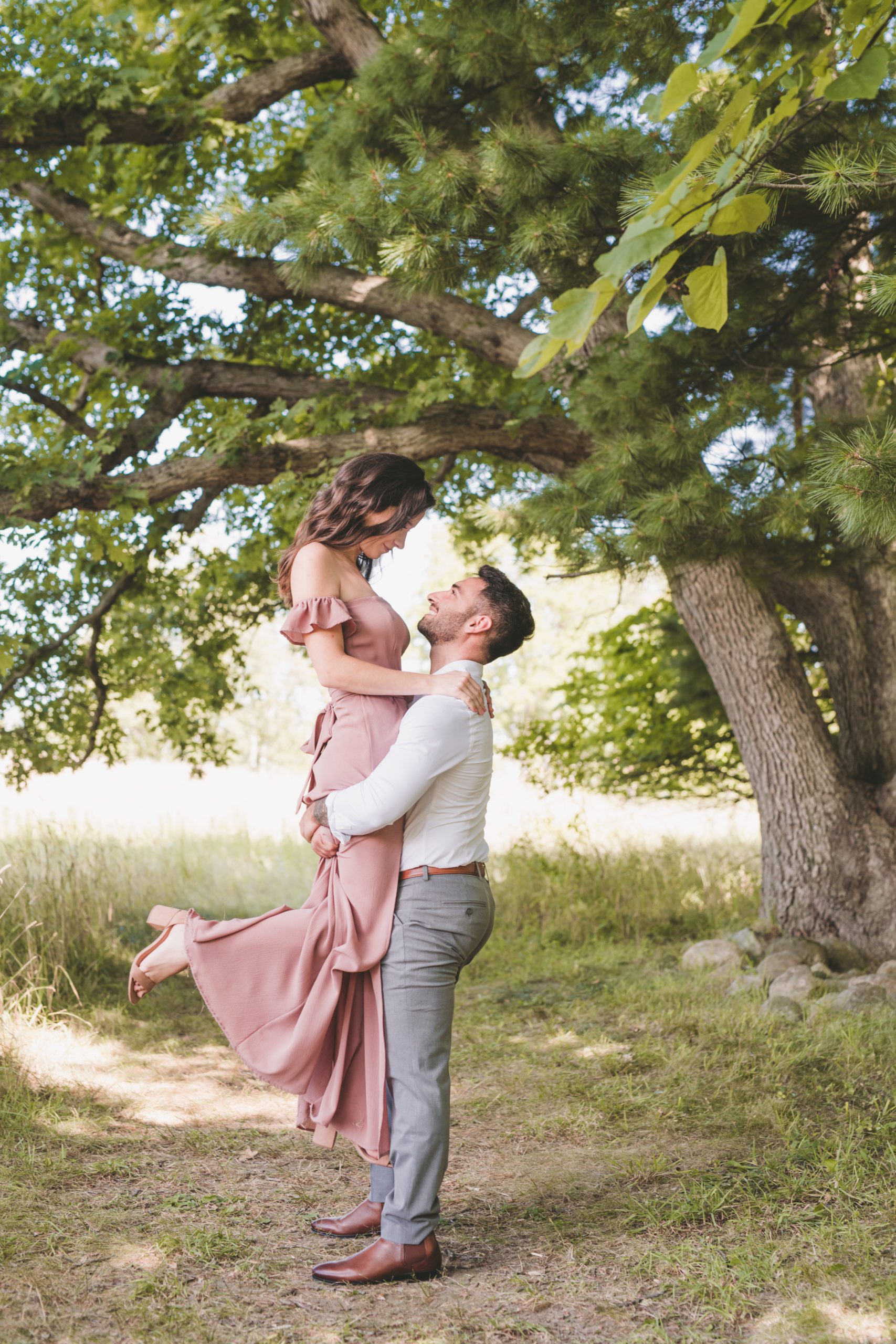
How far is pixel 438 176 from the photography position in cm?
455

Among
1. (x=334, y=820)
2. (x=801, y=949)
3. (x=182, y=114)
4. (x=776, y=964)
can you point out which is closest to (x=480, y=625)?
(x=334, y=820)

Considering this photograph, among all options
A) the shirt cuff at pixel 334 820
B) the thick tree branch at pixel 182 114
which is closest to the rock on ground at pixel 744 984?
the shirt cuff at pixel 334 820

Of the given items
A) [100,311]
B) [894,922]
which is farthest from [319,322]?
[894,922]

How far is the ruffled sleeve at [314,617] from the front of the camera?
2.91 m

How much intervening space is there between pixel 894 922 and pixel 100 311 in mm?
6114

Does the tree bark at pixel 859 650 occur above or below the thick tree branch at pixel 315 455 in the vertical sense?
below

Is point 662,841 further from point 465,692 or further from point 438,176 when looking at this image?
point 465,692

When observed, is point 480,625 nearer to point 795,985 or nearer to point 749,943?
point 795,985

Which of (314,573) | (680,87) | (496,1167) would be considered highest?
(680,87)

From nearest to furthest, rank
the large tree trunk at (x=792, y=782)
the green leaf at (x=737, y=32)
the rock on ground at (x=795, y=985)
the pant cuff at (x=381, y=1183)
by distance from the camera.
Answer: the green leaf at (x=737, y=32) → the pant cuff at (x=381, y=1183) → the rock on ground at (x=795, y=985) → the large tree trunk at (x=792, y=782)

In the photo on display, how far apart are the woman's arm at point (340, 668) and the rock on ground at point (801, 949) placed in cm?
368

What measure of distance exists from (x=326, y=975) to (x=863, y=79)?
7.69 feet

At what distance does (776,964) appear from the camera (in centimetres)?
566

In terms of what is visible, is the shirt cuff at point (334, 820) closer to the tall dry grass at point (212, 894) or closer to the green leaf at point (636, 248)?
the green leaf at point (636, 248)
